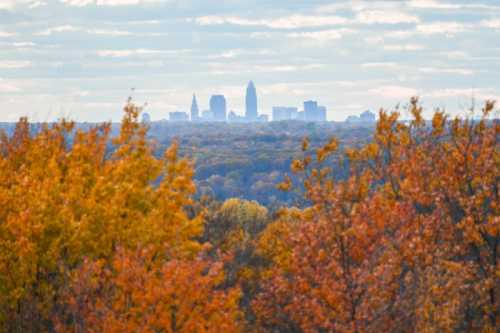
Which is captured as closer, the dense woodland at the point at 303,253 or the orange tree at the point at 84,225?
the dense woodland at the point at 303,253

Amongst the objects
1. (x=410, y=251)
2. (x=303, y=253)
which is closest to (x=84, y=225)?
(x=303, y=253)

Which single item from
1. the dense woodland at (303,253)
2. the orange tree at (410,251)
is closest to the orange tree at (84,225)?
the dense woodland at (303,253)

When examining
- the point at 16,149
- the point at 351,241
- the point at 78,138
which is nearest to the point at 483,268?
the point at 351,241

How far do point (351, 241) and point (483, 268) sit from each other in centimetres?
584

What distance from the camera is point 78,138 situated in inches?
1747

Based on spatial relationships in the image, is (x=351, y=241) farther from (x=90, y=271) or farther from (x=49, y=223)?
(x=49, y=223)

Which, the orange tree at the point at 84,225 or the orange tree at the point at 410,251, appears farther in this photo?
the orange tree at the point at 84,225

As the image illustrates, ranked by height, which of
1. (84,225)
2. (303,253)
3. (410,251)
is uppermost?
(84,225)

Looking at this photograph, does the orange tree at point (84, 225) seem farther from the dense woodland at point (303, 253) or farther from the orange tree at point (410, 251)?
the orange tree at point (410, 251)

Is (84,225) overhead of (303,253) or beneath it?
overhead

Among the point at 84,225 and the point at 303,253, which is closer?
the point at 84,225

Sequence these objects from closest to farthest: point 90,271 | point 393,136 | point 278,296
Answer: point 90,271 < point 278,296 < point 393,136

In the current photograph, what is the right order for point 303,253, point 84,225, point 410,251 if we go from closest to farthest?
1. point 410,251
2. point 84,225
3. point 303,253

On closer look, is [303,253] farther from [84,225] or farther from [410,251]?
[84,225]
